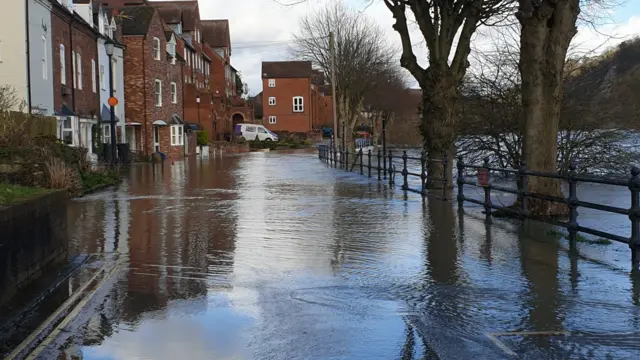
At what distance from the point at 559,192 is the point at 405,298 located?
6939 millimetres

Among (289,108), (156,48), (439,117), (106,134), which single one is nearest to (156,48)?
(156,48)

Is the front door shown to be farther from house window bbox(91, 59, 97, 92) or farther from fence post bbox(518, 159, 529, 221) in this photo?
fence post bbox(518, 159, 529, 221)

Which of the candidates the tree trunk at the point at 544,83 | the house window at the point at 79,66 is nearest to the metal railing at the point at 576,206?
the tree trunk at the point at 544,83

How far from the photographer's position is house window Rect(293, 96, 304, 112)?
9300 centimetres

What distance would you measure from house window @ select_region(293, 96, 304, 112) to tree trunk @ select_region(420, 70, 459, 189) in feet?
243

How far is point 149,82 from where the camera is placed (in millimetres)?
44844

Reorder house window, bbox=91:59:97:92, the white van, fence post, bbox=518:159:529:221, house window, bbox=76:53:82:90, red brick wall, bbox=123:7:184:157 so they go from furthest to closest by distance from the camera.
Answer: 1. the white van
2. red brick wall, bbox=123:7:184:157
3. house window, bbox=91:59:97:92
4. house window, bbox=76:53:82:90
5. fence post, bbox=518:159:529:221

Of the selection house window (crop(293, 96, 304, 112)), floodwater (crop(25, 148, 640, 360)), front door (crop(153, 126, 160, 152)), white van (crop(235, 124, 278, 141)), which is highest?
house window (crop(293, 96, 304, 112))

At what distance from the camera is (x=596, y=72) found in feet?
66.1

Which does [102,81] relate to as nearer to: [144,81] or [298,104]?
[144,81]

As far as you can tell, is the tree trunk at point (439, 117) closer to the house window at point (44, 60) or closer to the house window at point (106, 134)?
the house window at point (44, 60)

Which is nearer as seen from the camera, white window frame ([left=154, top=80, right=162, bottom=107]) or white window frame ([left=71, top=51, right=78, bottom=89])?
white window frame ([left=71, top=51, right=78, bottom=89])

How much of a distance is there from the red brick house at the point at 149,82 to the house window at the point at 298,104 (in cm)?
4404

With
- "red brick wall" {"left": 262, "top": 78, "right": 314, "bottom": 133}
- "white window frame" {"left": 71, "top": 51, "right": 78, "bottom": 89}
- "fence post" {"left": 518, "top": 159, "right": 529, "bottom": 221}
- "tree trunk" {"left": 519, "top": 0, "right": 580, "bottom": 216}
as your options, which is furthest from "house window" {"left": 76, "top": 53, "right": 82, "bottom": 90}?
"red brick wall" {"left": 262, "top": 78, "right": 314, "bottom": 133}
